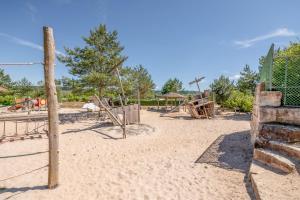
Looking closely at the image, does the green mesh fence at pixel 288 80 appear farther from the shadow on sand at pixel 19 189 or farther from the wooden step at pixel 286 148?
the shadow on sand at pixel 19 189

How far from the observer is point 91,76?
48.2 ft

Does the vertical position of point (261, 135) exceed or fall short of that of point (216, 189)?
it exceeds it

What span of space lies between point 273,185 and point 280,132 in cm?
212

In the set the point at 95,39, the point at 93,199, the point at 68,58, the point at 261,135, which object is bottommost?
the point at 93,199

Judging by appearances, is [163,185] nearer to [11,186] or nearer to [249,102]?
[11,186]

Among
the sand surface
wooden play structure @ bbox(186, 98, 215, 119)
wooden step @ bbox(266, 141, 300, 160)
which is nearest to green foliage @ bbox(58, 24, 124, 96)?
wooden play structure @ bbox(186, 98, 215, 119)

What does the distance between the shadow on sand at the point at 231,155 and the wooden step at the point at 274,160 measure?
414 millimetres

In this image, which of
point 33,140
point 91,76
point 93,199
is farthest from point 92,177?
point 91,76

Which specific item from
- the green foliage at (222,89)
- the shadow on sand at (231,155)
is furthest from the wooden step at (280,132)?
the green foliage at (222,89)

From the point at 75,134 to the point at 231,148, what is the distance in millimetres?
7005

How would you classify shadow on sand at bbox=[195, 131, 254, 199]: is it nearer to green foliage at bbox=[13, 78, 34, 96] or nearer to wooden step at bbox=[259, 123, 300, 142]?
wooden step at bbox=[259, 123, 300, 142]

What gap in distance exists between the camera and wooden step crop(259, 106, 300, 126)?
5559 mm

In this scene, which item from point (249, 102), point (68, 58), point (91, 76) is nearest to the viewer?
point (91, 76)

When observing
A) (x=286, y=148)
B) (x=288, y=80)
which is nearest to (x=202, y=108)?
(x=288, y=80)
